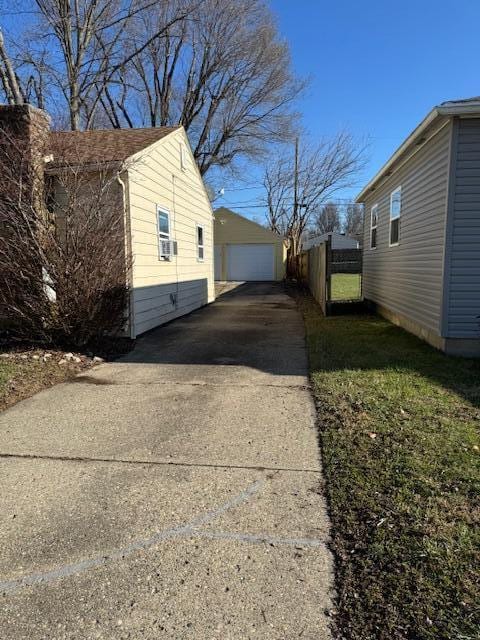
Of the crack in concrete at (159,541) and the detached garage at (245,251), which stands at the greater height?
the detached garage at (245,251)

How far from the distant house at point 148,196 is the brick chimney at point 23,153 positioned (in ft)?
0.06

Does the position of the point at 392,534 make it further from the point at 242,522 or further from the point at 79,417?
the point at 79,417

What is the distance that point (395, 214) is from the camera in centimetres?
968

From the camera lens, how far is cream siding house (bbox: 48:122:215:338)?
285 inches

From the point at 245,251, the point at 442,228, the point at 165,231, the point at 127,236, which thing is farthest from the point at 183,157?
the point at 245,251

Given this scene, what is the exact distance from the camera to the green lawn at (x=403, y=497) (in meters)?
1.80

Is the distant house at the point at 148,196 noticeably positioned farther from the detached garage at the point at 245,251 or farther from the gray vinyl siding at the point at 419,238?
the detached garage at the point at 245,251

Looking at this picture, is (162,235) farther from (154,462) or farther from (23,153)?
(154,462)

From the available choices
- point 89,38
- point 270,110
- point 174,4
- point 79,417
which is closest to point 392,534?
point 79,417

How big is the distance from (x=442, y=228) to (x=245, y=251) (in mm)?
21964

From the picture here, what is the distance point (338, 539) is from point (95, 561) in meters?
1.29

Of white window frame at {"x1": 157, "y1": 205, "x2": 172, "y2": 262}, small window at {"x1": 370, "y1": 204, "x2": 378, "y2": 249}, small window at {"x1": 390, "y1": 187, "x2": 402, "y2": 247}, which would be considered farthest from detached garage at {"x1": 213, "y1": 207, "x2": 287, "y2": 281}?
white window frame at {"x1": 157, "y1": 205, "x2": 172, "y2": 262}

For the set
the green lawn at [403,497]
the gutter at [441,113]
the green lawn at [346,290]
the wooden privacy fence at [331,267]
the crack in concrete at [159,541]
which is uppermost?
the gutter at [441,113]

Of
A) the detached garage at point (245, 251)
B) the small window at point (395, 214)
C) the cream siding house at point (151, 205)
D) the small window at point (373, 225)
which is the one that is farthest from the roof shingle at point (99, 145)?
the detached garage at point (245, 251)
